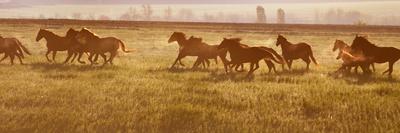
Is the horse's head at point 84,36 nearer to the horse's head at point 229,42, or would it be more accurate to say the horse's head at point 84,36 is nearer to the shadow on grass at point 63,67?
the shadow on grass at point 63,67

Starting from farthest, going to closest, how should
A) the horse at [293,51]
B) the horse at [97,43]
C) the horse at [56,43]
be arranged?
1. the horse at [56,43]
2. the horse at [97,43]
3. the horse at [293,51]

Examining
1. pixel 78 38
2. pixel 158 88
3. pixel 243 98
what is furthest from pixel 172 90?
pixel 78 38

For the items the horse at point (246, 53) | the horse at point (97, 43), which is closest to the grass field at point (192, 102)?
the horse at point (246, 53)

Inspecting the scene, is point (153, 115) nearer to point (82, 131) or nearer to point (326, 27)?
point (82, 131)

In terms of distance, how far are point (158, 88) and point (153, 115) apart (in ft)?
8.06

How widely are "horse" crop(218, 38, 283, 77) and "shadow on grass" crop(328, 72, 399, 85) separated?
6.25 feet

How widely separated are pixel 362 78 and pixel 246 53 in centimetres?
312

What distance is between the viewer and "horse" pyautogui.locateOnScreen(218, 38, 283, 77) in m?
13.5

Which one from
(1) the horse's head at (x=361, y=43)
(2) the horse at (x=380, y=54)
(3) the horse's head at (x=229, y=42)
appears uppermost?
(3) the horse's head at (x=229, y=42)

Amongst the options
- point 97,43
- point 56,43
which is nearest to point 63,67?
point 97,43

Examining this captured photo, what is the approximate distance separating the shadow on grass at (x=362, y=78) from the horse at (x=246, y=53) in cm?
190

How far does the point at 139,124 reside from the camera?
7699 mm

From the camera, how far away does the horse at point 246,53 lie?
44.2ft

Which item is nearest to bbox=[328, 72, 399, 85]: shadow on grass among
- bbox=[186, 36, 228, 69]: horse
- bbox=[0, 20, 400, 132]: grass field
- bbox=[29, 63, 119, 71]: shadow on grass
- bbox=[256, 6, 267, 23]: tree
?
bbox=[0, 20, 400, 132]: grass field
